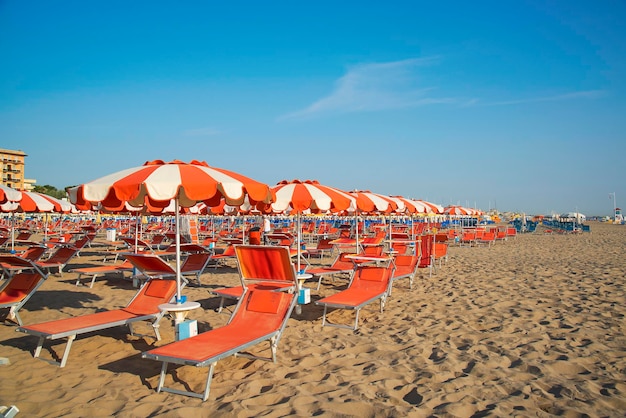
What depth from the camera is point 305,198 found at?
5941 millimetres

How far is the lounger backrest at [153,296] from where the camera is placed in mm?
4664

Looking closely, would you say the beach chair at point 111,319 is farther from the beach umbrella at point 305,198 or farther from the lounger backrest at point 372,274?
the lounger backrest at point 372,274

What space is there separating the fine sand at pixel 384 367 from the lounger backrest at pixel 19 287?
1.18ft

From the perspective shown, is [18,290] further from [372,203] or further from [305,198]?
[372,203]

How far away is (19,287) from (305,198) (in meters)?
3.81

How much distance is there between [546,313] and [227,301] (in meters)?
4.48

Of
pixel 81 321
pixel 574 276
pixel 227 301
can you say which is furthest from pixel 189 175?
pixel 574 276

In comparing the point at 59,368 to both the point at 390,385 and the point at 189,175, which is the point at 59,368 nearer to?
the point at 189,175

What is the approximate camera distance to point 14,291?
526 centimetres

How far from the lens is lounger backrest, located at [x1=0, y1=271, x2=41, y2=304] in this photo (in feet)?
17.0

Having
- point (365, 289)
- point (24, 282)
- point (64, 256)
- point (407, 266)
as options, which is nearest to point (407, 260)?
point (407, 266)

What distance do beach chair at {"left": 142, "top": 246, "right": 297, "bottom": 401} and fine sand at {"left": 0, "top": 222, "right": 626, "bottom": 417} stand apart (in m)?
0.31

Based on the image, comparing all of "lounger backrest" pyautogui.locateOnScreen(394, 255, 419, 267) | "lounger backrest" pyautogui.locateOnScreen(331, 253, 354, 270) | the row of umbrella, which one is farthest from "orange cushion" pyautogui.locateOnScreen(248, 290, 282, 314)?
"lounger backrest" pyautogui.locateOnScreen(394, 255, 419, 267)

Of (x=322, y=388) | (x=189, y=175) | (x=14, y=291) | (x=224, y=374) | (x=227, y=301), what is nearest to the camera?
(x=322, y=388)
